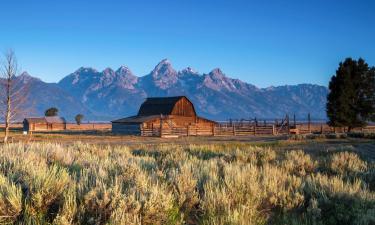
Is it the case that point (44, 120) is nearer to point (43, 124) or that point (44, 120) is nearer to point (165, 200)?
point (43, 124)

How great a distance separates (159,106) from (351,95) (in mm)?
31995

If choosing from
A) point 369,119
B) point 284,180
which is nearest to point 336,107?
point 369,119

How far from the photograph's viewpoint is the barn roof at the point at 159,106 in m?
73.8

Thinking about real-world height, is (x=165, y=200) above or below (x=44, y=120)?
below

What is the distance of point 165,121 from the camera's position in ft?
222

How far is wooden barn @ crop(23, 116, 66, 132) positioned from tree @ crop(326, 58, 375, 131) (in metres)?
61.5

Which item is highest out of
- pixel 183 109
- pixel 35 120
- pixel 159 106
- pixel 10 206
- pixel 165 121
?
pixel 159 106

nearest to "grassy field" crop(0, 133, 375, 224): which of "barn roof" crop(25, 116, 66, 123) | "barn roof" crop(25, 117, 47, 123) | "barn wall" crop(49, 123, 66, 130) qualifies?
"barn roof" crop(25, 117, 47, 123)

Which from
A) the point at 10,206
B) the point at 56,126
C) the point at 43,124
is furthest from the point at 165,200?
the point at 56,126

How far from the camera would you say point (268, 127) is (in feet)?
218

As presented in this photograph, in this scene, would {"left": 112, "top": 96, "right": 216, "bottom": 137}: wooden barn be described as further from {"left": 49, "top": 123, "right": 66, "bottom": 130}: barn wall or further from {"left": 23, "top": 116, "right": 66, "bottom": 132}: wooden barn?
{"left": 49, "top": 123, "right": 66, "bottom": 130}: barn wall

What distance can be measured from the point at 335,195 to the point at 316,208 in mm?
1089

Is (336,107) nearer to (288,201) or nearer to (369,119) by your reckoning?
(369,119)

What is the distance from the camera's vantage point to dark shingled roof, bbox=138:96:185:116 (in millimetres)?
73844
